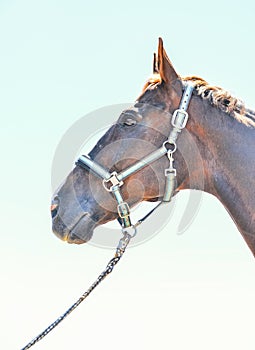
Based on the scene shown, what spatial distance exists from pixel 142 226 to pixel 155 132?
0.90 m

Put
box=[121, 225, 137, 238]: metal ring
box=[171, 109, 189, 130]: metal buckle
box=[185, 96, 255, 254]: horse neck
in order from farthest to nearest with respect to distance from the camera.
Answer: box=[121, 225, 137, 238]: metal ring, box=[171, 109, 189, 130]: metal buckle, box=[185, 96, 255, 254]: horse neck

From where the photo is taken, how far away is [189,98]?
14.8 ft

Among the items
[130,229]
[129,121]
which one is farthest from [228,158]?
[130,229]

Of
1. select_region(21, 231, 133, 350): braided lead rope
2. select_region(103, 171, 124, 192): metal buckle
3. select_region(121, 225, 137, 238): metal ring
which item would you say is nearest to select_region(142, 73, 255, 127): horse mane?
select_region(103, 171, 124, 192): metal buckle

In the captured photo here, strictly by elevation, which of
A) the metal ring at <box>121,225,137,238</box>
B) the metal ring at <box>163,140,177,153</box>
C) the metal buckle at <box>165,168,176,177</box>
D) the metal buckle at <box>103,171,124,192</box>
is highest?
the metal ring at <box>163,140,177,153</box>

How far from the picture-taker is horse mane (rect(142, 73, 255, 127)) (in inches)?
177

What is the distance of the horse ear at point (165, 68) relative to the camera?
440cm

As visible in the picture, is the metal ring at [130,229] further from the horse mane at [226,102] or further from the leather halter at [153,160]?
the horse mane at [226,102]

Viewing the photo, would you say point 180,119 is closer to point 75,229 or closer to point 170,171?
point 170,171

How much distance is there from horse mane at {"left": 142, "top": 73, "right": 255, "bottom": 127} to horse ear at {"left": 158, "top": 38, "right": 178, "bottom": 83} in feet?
0.71

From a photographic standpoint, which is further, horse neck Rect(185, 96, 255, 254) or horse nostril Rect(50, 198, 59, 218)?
horse nostril Rect(50, 198, 59, 218)

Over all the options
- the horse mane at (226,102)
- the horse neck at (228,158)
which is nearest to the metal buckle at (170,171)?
the horse neck at (228,158)

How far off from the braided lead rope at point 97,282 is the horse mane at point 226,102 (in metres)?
1.39

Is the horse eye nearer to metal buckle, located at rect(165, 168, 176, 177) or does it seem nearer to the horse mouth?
metal buckle, located at rect(165, 168, 176, 177)
